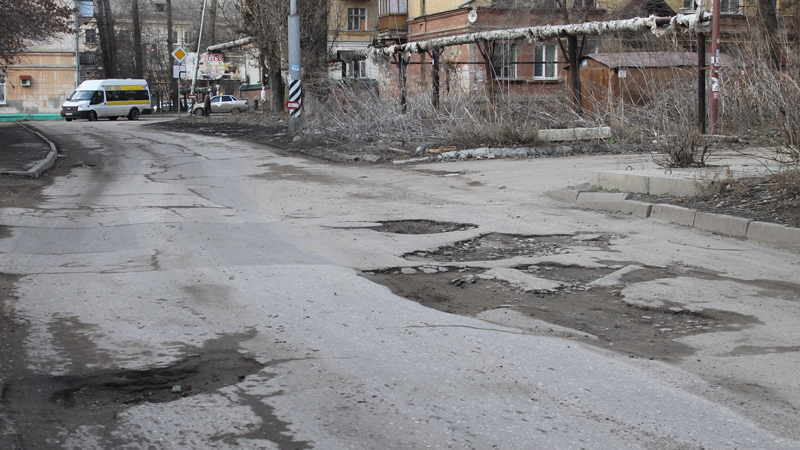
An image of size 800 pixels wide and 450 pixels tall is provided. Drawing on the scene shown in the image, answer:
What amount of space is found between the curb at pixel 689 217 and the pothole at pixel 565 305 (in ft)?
4.98

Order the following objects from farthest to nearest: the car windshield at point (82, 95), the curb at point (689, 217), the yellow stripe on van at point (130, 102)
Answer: the yellow stripe on van at point (130, 102), the car windshield at point (82, 95), the curb at point (689, 217)

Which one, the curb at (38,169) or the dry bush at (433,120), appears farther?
the dry bush at (433,120)

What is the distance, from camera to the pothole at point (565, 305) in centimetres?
452

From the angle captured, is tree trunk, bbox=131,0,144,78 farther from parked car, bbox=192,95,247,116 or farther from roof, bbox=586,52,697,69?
roof, bbox=586,52,697,69

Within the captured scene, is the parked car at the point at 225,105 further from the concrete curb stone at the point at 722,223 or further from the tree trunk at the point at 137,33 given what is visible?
the concrete curb stone at the point at 722,223

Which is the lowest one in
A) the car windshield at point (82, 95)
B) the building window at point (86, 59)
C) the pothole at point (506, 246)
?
the pothole at point (506, 246)

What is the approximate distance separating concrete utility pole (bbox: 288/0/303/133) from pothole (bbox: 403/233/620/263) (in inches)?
602

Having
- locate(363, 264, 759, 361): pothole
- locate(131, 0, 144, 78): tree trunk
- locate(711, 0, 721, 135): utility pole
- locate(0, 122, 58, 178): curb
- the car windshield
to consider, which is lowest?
locate(363, 264, 759, 361): pothole

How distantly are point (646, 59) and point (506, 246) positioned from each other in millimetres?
17430

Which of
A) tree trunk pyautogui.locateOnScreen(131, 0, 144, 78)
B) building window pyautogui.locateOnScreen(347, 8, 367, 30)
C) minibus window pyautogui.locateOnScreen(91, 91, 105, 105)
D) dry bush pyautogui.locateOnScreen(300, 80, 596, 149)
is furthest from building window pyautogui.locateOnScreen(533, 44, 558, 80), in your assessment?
tree trunk pyautogui.locateOnScreen(131, 0, 144, 78)

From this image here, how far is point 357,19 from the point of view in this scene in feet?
182

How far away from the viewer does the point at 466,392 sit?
351 centimetres

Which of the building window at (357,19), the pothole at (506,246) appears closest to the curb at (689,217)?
the pothole at (506,246)

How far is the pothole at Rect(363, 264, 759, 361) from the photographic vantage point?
4.52 m
